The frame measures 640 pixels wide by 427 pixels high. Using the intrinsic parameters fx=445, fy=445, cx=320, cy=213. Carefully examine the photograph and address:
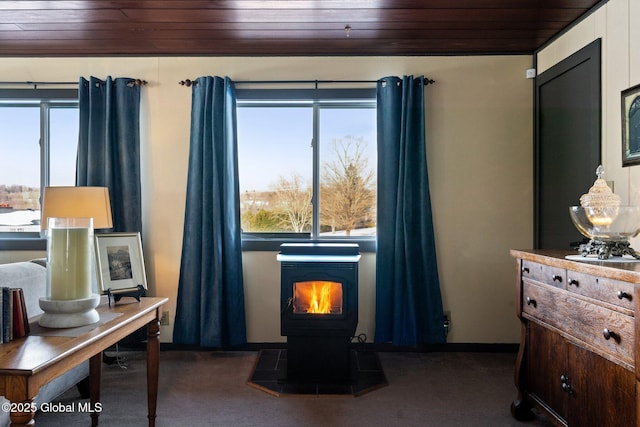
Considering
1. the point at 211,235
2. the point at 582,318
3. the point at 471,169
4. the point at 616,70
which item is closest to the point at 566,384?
the point at 582,318

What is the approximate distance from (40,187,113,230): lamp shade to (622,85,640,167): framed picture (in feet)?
10.2

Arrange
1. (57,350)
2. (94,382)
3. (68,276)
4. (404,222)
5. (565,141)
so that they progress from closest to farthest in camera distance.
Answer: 1. (57,350)
2. (68,276)
3. (94,382)
4. (565,141)
5. (404,222)

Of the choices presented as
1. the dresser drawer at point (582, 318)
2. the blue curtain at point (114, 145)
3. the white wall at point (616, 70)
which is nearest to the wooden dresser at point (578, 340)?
the dresser drawer at point (582, 318)

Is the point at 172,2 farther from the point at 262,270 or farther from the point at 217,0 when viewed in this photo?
the point at 262,270

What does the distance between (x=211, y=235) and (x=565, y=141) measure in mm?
2691

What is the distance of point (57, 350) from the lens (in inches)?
54.2

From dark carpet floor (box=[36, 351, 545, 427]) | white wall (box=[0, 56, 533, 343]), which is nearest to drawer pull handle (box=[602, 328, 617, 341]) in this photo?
dark carpet floor (box=[36, 351, 545, 427])

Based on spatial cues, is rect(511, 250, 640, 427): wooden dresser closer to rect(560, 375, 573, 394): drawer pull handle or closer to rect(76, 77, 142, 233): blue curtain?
rect(560, 375, 573, 394): drawer pull handle

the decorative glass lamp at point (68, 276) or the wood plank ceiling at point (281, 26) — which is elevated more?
the wood plank ceiling at point (281, 26)

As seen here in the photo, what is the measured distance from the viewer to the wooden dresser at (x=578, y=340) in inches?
65.1

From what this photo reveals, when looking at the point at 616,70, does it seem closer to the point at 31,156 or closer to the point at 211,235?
the point at 211,235

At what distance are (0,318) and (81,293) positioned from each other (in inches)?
10.0

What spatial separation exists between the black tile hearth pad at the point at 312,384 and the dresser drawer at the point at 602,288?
144 cm

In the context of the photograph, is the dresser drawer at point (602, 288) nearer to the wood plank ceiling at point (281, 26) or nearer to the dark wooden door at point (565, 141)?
the dark wooden door at point (565, 141)
